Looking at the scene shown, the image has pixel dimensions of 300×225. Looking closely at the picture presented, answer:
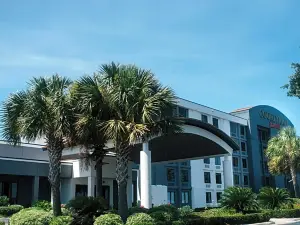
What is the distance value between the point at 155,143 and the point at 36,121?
36.7 ft

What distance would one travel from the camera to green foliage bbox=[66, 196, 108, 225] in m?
18.2

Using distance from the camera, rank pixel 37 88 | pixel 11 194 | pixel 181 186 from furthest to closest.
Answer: pixel 181 186 < pixel 11 194 < pixel 37 88

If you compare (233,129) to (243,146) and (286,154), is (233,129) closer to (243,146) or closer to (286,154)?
(243,146)

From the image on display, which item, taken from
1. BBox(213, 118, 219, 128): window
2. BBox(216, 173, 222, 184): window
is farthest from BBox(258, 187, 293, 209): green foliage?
BBox(213, 118, 219, 128): window

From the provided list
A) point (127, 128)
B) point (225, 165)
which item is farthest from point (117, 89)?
point (225, 165)

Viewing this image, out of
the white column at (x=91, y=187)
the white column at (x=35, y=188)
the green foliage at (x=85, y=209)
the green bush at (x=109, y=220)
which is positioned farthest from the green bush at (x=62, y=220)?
the white column at (x=35, y=188)

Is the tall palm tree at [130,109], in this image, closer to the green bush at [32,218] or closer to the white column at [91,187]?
the green bush at [32,218]

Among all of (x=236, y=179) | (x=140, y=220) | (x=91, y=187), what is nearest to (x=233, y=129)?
(x=236, y=179)

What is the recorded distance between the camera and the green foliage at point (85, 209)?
18222 millimetres

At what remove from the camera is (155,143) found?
2825 cm

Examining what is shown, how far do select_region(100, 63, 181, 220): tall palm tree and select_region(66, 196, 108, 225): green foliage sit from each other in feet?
4.31

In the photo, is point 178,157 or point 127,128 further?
point 178,157

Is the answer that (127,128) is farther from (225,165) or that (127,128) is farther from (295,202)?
(295,202)

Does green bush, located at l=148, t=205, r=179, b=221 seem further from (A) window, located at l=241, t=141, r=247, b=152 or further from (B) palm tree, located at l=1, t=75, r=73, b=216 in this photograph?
(A) window, located at l=241, t=141, r=247, b=152
